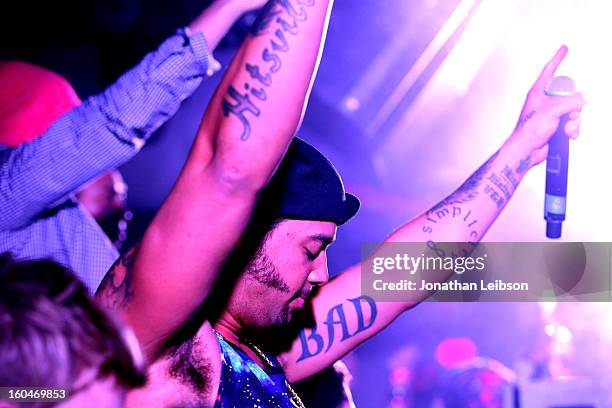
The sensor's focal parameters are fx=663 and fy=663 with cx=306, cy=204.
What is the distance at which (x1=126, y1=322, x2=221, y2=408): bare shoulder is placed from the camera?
3.62 feet

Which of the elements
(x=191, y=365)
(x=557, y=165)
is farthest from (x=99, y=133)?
(x=557, y=165)

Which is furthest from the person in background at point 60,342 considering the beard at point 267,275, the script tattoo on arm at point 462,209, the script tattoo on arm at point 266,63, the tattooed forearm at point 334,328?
the script tattoo on arm at point 462,209

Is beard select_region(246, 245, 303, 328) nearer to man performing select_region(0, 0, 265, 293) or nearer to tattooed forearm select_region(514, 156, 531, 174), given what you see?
man performing select_region(0, 0, 265, 293)

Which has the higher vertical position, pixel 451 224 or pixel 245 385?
pixel 451 224

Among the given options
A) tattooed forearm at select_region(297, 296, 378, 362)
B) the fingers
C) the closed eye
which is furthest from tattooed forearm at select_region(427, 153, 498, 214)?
the closed eye

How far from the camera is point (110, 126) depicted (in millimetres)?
1577

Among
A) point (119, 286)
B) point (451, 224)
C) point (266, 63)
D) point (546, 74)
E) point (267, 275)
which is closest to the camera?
point (266, 63)

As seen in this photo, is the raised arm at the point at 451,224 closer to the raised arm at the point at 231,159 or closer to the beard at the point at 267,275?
the beard at the point at 267,275

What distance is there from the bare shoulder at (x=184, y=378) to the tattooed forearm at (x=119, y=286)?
13 centimetres

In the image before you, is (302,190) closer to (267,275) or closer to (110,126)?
(267,275)

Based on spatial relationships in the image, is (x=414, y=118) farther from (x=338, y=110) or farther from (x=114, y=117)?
(x=114, y=117)

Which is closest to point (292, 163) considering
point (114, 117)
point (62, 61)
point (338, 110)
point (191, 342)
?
point (114, 117)

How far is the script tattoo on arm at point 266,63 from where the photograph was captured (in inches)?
34.9

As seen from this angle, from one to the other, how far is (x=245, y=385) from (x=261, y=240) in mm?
391
